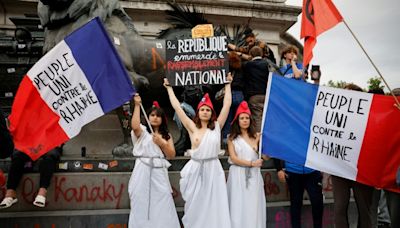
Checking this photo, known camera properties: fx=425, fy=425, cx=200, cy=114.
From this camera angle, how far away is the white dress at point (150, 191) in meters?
5.03

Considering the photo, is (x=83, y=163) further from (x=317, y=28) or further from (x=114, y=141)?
(x=317, y=28)

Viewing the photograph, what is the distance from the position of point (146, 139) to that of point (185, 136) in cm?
210

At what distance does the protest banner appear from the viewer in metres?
5.93

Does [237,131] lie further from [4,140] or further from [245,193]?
[4,140]

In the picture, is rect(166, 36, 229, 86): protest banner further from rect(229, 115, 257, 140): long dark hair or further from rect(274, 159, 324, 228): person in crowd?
rect(274, 159, 324, 228): person in crowd

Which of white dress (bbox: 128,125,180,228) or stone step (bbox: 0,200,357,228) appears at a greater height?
white dress (bbox: 128,125,180,228)

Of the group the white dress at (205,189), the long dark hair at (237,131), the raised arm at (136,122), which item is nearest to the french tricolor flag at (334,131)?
the long dark hair at (237,131)

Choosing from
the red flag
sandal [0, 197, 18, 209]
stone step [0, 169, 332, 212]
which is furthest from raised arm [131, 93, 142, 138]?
the red flag

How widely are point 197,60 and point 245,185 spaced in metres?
1.90

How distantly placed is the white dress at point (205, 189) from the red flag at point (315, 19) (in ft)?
6.26

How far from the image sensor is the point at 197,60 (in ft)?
19.6

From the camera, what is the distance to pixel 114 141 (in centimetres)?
763

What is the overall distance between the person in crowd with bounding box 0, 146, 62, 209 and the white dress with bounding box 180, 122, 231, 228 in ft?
6.10

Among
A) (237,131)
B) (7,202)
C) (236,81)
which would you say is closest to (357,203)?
(237,131)
